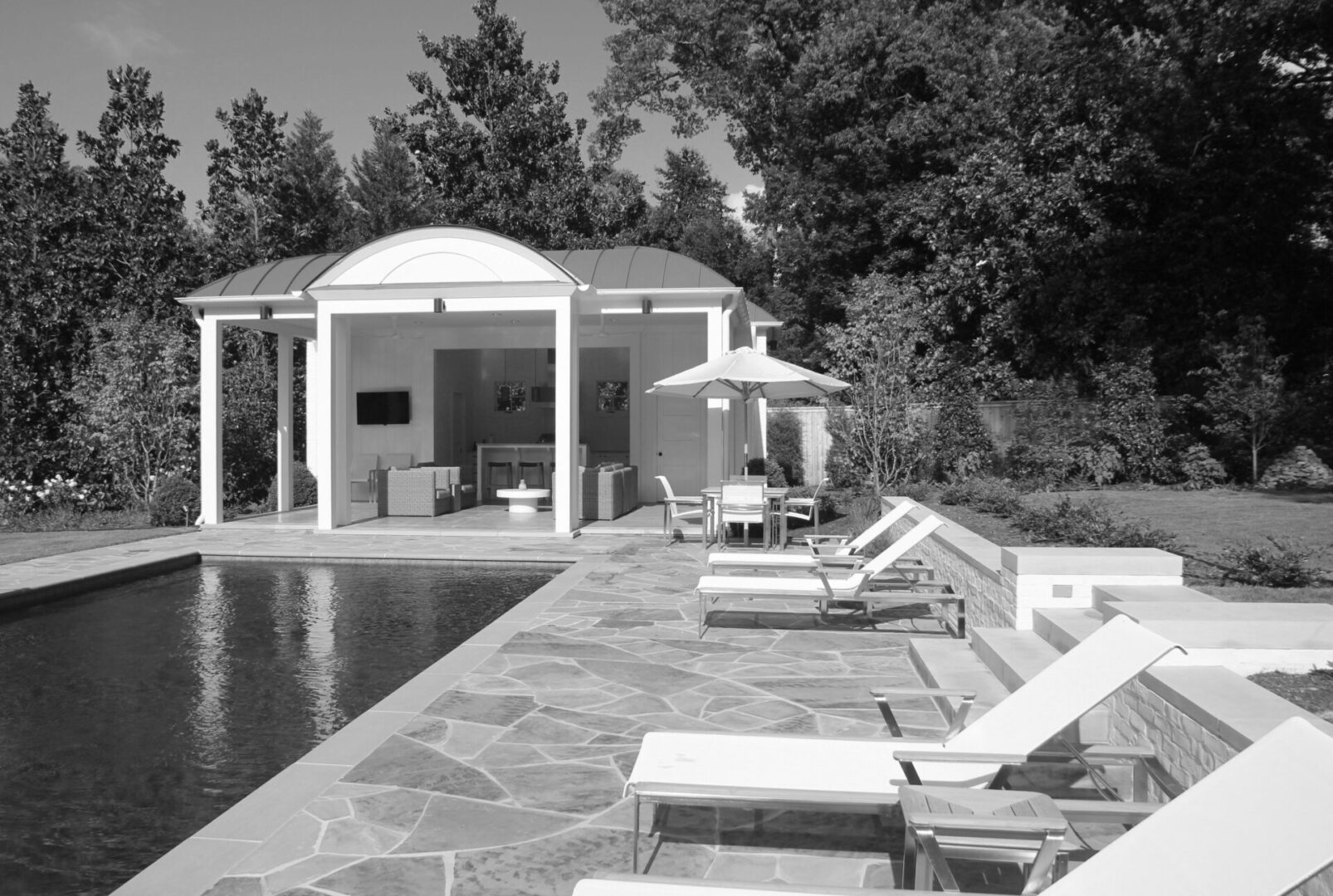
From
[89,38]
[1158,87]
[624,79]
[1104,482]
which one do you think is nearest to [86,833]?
[1104,482]

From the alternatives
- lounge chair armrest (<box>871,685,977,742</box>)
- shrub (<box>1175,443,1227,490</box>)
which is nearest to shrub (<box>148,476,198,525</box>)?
lounge chair armrest (<box>871,685,977,742</box>)

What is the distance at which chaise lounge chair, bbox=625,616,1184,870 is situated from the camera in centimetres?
322

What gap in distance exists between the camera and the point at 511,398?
2125cm

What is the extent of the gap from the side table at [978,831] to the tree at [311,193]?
26.8 metres

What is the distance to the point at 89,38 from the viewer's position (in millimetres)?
23562

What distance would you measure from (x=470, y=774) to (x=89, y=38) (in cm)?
2583

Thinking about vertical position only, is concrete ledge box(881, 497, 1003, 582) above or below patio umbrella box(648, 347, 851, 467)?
below

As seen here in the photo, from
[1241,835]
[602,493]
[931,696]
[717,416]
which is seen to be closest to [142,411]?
[602,493]

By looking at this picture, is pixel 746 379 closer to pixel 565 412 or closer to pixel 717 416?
pixel 565 412

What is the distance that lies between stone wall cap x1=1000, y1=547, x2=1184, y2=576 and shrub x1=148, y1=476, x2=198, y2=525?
1305 centimetres

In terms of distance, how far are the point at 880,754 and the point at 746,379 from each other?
8126 millimetres

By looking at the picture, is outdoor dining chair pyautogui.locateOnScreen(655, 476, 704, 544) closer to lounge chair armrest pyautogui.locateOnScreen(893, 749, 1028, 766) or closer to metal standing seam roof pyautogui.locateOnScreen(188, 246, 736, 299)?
metal standing seam roof pyautogui.locateOnScreen(188, 246, 736, 299)

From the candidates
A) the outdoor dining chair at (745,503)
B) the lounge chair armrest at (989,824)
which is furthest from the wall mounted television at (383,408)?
the lounge chair armrest at (989,824)

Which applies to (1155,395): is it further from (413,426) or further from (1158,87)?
(413,426)
